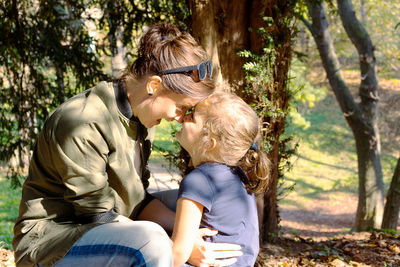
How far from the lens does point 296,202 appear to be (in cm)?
1307

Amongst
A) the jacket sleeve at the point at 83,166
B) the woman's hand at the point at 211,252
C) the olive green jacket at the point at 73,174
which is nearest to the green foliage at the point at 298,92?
the woman's hand at the point at 211,252

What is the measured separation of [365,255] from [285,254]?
752mm

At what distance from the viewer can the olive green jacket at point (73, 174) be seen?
183 cm

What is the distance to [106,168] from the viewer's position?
204cm

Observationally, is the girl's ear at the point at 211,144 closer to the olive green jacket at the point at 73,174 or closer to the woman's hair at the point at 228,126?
the woman's hair at the point at 228,126

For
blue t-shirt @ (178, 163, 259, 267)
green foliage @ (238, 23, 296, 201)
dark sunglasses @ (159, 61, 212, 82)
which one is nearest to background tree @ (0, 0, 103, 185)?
green foliage @ (238, 23, 296, 201)

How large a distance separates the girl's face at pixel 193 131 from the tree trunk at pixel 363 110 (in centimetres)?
592

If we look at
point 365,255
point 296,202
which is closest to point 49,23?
point 365,255

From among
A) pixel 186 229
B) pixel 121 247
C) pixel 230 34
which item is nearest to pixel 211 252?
pixel 186 229

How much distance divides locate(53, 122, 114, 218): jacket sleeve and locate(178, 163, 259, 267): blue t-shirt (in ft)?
1.27

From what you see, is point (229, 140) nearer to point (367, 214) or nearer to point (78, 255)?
point (78, 255)

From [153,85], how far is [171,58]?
158 mm

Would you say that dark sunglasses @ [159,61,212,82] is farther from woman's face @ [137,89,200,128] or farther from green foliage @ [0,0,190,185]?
green foliage @ [0,0,190,185]

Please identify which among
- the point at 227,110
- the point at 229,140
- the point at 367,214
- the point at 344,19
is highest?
the point at 344,19
